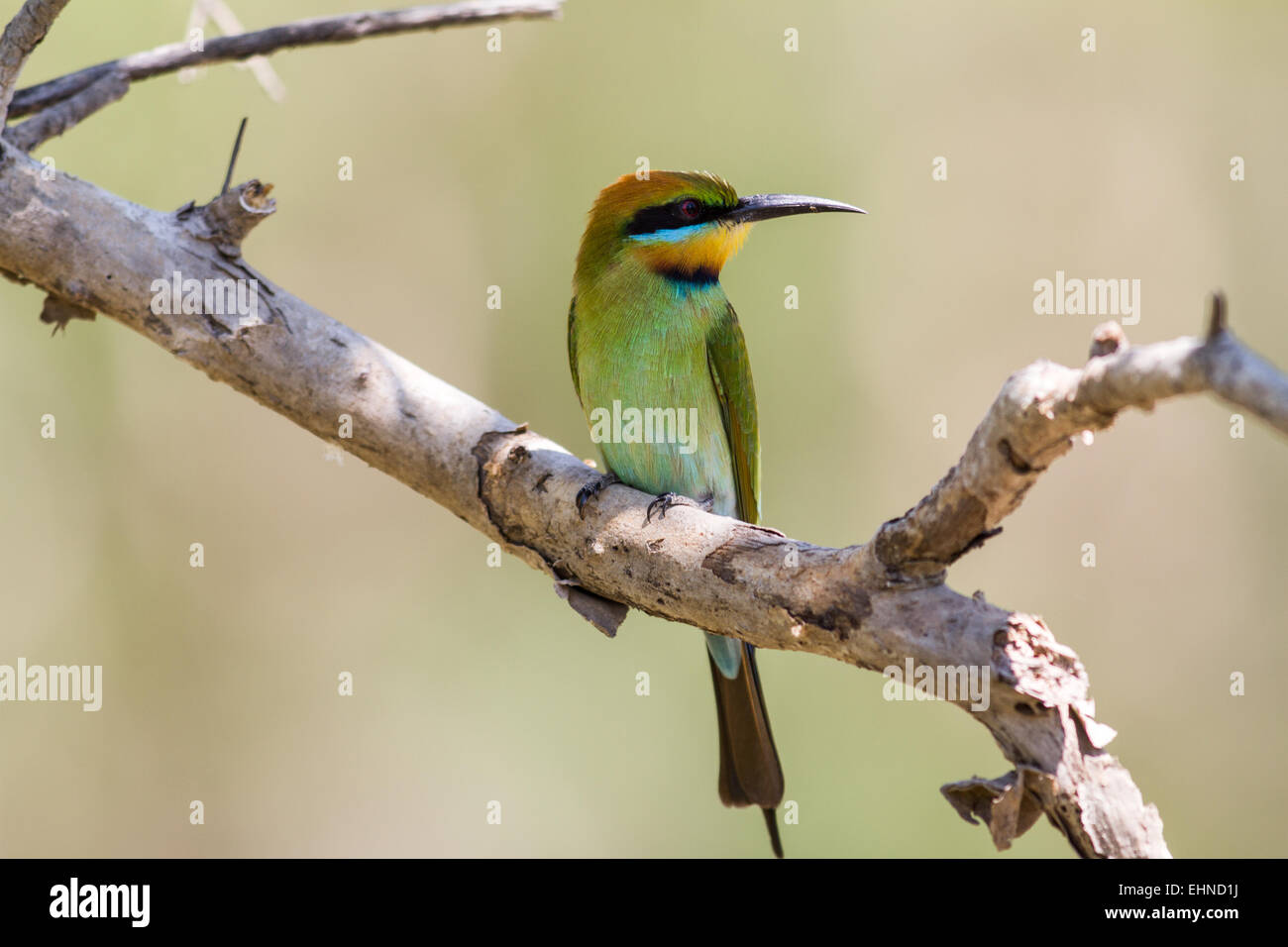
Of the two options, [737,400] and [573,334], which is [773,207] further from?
[573,334]

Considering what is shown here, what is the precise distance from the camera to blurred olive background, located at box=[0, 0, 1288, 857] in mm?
4059

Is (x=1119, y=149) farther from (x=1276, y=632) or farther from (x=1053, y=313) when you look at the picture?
(x=1276, y=632)

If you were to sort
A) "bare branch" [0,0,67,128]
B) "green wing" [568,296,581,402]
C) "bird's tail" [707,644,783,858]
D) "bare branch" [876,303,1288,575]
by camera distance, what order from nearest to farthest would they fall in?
"bare branch" [876,303,1288,575]
"bare branch" [0,0,67,128]
"bird's tail" [707,644,783,858]
"green wing" [568,296,581,402]

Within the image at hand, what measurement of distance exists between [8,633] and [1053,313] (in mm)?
4347

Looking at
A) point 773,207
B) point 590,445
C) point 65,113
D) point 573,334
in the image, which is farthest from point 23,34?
point 590,445

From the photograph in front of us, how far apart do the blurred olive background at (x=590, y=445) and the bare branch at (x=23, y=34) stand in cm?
246

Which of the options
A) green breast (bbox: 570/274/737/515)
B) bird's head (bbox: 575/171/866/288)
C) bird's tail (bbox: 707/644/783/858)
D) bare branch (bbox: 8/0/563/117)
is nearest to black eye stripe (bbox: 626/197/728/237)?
bird's head (bbox: 575/171/866/288)

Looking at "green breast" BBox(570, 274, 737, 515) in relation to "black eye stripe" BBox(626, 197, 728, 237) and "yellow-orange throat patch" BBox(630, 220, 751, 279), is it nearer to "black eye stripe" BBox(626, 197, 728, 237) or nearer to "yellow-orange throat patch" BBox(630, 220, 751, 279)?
"yellow-orange throat patch" BBox(630, 220, 751, 279)

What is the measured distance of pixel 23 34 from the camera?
184 cm

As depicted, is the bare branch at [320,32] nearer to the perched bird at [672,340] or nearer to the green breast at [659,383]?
the perched bird at [672,340]

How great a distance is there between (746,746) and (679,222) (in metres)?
1.33

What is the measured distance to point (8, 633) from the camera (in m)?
4.02

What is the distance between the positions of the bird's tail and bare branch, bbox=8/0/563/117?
1.55 metres

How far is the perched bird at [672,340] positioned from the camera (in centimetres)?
266
